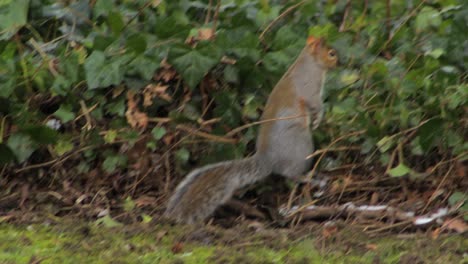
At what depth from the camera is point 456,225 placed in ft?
14.8

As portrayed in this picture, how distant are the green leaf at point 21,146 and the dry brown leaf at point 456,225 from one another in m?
1.97

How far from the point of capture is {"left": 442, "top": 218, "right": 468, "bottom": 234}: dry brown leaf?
14.6ft

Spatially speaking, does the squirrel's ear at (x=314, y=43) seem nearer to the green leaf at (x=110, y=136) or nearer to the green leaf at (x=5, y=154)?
the green leaf at (x=110, y=136)

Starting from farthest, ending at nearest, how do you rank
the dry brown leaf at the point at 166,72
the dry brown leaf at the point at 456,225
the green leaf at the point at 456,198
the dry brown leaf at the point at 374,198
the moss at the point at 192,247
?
the dry brown leaf at the point at 166,72 < the dry brown leaf at the point at 374,198 < the green leaf at the point at 456,198 < the dry brown leaf at the point at 456,225 < the moss at the point at 192,247

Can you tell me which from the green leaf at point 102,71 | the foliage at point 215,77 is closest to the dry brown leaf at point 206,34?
the foliage at point 215,77

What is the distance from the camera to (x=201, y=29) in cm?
502

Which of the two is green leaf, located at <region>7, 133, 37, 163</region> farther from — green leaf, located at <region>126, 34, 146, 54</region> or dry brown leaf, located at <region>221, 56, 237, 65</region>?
dry brown leaf, located at <region>221, 56, 237, 65</region>

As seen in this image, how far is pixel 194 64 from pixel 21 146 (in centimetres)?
93

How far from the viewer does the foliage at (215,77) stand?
486 centimetres

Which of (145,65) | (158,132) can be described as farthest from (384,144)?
(145,65)

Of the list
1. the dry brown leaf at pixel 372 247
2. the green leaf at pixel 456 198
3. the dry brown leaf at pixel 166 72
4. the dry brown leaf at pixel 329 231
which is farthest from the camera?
the dry brown leaf at pixel 166 72

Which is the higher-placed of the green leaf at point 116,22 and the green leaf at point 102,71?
the green leaf at point 116,22

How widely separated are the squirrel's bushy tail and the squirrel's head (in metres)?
0.71

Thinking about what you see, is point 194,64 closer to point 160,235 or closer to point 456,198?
point 160,235
